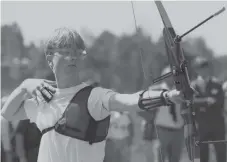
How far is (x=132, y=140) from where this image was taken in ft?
28.3

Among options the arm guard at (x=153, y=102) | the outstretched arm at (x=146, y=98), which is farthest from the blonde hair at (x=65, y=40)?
the arm guard at (x=153, y=102)

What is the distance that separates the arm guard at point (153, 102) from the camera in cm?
272

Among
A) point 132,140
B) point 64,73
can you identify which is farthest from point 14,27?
point 64,73

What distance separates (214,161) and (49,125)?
159 inches

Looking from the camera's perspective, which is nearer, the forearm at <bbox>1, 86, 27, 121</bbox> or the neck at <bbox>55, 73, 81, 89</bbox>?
the neck at <bbox>55, 73, 81, 89</bbox>

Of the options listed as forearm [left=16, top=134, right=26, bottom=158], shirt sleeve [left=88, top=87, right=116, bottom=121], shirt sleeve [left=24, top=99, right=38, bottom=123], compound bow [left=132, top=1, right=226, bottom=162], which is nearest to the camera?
compound bow [left=132, top=1, right=226, bottom=162]

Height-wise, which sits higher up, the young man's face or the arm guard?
the young man's face

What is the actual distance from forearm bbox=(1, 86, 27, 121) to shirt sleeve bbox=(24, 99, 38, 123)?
0.11 feet

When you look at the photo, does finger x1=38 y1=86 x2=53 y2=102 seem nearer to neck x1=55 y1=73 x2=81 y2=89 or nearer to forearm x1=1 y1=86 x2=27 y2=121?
neck x1=55 y1=73 x2=81 y2=89

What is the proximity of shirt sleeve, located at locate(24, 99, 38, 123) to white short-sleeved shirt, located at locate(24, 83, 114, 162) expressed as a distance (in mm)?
112

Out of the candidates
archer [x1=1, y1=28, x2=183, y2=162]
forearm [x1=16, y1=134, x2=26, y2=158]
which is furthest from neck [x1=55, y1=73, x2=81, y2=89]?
forearm [x1=16, y1=134, x2=26, y2=158]

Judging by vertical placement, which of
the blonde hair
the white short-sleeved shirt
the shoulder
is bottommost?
the white short-sleeved shirt

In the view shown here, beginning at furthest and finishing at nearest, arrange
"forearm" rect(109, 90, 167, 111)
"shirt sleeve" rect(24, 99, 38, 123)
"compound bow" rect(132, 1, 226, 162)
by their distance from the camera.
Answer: "shirt sleeve" rect(24, 99, 38, 123) < "forearm" rect(109, 90, 167, 111) < "compound bow" rect(132, 1, 226, 162)

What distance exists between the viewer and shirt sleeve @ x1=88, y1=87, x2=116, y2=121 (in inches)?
119
